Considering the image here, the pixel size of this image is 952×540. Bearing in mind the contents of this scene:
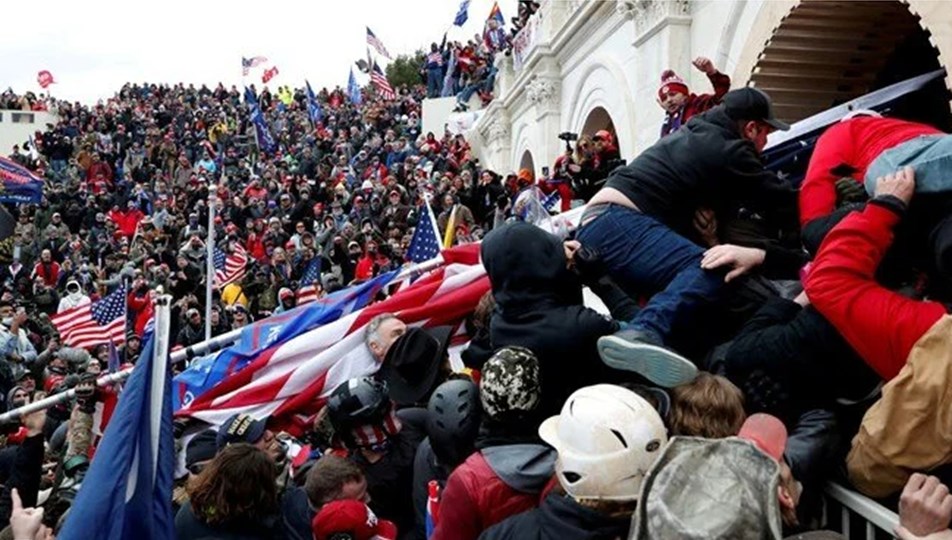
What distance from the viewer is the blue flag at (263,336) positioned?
694cm

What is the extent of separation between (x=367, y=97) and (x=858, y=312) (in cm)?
4401

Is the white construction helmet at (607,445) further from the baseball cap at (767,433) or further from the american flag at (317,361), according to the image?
the american flag at (317,361)

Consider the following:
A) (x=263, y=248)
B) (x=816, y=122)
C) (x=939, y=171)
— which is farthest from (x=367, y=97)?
(x=939, y=171)

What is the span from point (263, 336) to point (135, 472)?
3278 millimetres

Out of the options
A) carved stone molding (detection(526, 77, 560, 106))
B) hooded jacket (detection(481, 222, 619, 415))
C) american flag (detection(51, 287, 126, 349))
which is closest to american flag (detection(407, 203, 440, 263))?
hooded jacket (detection(481, 222, 619, 415))

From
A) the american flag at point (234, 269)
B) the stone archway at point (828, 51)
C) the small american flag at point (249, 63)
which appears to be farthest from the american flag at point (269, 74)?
the stone archway at point (828, 51)

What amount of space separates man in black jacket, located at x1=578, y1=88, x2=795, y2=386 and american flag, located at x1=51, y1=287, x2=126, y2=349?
10.5m

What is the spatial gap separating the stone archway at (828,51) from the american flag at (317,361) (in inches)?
215

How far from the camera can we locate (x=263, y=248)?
21.5 metres

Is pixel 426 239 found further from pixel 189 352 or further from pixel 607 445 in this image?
pixel 607 445

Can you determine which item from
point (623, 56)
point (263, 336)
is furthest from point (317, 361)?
point (623, 56)

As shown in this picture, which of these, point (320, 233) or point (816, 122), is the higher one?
point (816, 122)

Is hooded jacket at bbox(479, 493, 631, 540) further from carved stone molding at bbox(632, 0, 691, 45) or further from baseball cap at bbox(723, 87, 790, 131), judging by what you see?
carved stone molding at bbox(632, 0, 691, 45)

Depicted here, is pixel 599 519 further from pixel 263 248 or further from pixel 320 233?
pixel 263 248
